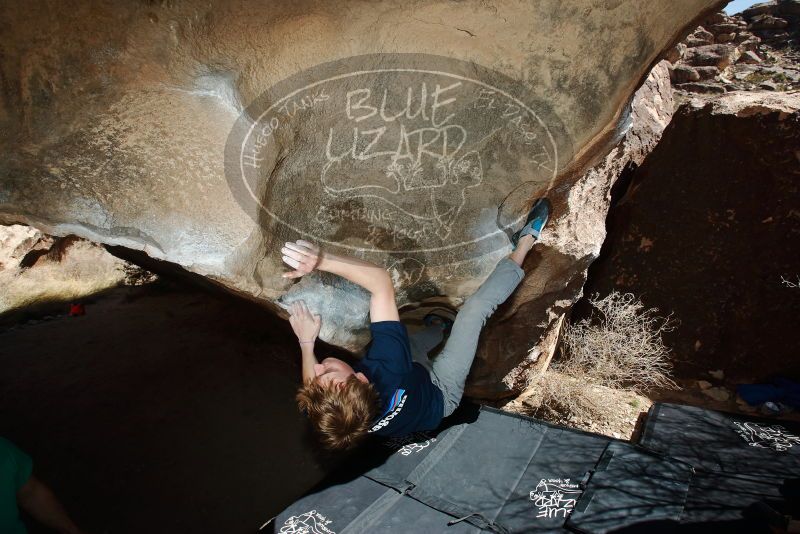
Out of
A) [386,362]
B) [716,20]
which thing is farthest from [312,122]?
[716,20]

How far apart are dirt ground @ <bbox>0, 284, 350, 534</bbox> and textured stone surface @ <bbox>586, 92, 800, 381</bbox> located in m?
2.66

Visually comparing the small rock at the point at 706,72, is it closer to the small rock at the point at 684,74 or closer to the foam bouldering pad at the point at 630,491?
the small rock at the point at 684,74

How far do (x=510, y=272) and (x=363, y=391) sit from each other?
89cm

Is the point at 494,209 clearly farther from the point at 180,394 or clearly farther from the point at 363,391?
the point at 180,394

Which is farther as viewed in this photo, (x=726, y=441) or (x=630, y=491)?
(x=726, y=441)

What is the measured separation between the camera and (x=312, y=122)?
1811 mm

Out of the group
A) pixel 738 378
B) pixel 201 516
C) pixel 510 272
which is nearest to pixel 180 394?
pixel 201 516

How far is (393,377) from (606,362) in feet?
7.10

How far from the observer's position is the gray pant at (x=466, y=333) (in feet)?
6.93

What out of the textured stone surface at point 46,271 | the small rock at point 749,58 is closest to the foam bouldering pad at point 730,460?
the textured stone surface at point 46,271

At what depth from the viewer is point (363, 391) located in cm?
172

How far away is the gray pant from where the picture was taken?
2111 mm

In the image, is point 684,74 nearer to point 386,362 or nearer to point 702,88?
point 702,88

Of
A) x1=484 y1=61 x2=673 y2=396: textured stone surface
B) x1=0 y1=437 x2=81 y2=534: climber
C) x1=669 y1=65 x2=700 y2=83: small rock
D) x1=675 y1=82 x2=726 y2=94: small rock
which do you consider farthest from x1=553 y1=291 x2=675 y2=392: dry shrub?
x1=669 y1=65 x2=700 y2=83: small rock
